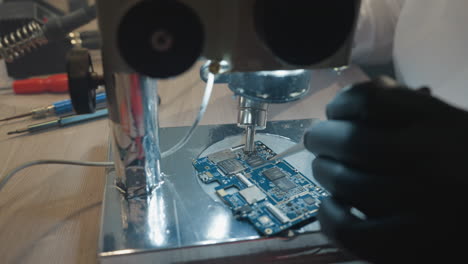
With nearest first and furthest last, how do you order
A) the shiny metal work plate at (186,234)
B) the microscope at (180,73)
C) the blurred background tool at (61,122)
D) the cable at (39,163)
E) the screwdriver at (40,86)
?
the microscope at (180,73) → the shiny metal work plate at (186,234) → the cable at (39,163) → the blurred background tool at (61,122) → the screwdriver at (40,86)

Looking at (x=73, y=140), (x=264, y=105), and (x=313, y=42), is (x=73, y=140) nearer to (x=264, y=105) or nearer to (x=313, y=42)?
(x=264, y=105)

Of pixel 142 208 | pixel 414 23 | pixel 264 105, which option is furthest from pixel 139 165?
pixel 414 23

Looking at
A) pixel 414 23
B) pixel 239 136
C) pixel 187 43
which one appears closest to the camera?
pixel 187 43

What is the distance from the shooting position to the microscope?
35cm

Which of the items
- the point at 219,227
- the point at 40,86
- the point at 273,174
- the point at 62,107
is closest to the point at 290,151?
the point at 273,174

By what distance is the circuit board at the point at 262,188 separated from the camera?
0.48 m

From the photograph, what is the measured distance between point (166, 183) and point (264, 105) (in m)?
0.17

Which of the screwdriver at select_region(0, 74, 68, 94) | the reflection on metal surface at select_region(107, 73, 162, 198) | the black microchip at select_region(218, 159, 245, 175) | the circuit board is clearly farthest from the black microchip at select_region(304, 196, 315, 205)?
the screwdriver at select_region(0, 74, 68, 94)

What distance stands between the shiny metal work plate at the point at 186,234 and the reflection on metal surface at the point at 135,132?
0.9 inches

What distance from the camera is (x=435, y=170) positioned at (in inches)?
14.6

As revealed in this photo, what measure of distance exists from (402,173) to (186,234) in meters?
0.25

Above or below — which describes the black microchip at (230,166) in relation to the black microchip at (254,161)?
below

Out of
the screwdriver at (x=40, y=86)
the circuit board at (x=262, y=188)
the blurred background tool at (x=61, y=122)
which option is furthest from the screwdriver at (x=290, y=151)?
the screwdriver at (x=40, y=86)

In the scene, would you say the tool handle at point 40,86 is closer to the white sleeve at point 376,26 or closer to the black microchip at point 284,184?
the black microchip at point 284,184
